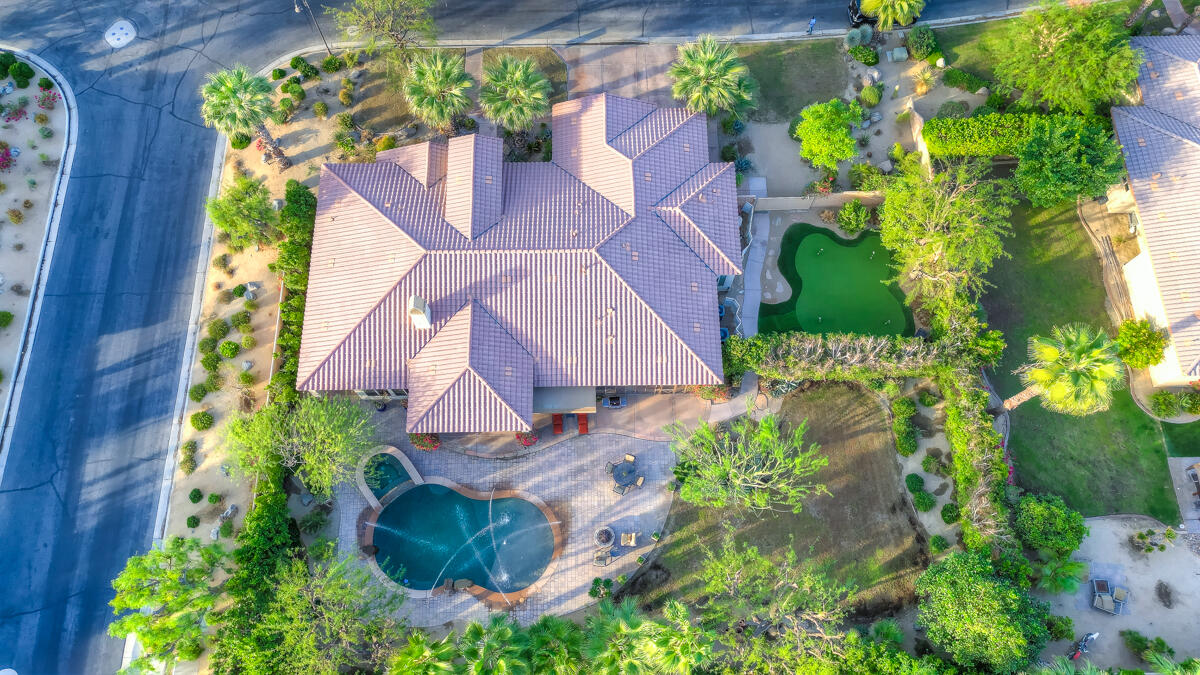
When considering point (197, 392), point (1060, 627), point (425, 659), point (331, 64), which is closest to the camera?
point (425, 659)

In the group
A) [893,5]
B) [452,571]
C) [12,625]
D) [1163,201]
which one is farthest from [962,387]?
[12,625]

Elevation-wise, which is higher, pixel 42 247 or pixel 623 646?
pixel 42 247

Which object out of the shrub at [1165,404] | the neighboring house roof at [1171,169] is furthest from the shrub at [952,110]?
the shrub at [1165,404]

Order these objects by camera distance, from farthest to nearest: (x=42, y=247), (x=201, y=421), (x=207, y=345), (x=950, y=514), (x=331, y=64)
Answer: (x=331, y=64) → (x=42, y=247) → (x=207, y=345) → (x=201, y=421) → (x=950, y=514)

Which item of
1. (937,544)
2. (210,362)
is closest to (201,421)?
(210,362)

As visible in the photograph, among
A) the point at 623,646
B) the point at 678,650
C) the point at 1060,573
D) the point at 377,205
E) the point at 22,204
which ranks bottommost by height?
the point at 623,646

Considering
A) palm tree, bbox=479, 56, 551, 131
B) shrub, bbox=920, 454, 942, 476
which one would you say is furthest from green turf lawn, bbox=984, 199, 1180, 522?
palm tree, bbox=479, 56, 551, 131

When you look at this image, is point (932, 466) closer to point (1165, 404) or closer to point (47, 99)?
point (1165, 404)
